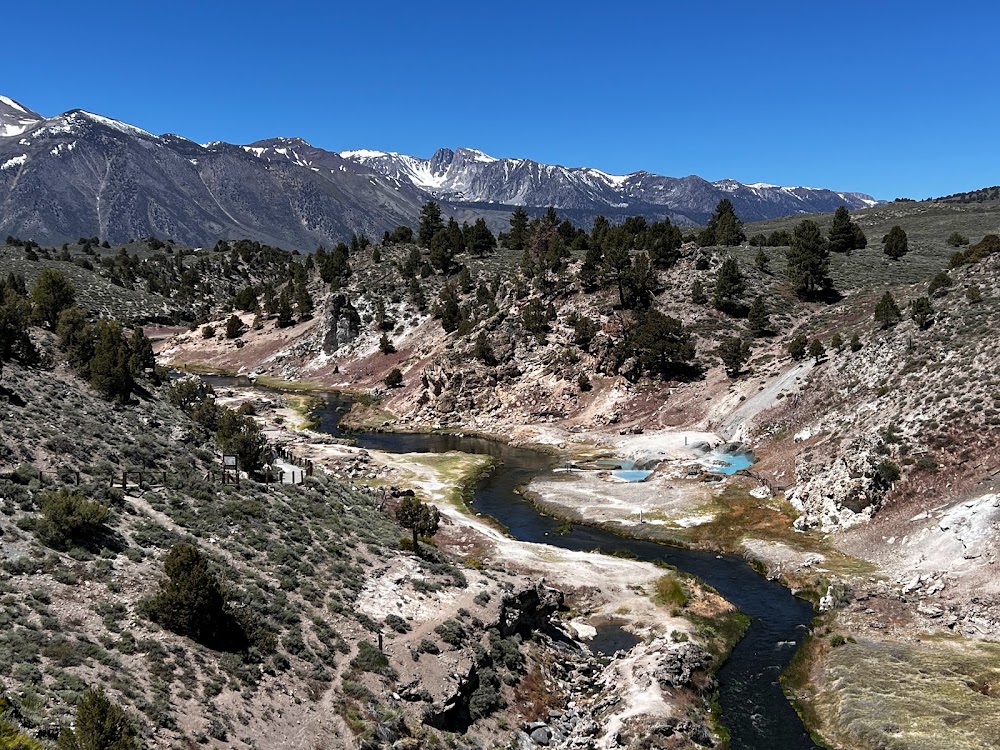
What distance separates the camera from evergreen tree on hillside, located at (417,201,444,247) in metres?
177

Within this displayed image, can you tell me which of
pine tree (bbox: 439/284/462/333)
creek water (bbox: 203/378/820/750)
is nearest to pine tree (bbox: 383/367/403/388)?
pine tree (bbox: 439/284/462/333)

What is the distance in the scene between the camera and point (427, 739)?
1072 inches

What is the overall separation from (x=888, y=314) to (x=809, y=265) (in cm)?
2932

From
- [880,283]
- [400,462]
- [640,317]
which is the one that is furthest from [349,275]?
[880,283]

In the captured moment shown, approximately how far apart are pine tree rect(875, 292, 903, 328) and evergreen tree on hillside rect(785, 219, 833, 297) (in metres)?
27.3

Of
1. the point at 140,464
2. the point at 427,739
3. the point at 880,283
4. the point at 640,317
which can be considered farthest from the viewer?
the point at 880,283

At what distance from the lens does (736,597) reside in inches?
1853

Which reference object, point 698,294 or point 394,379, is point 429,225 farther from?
point 698,294

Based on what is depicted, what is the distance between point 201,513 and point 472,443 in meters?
58.4

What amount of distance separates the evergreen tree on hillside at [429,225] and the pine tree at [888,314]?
112293mm

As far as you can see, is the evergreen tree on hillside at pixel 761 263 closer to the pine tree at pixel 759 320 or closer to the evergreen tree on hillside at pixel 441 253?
the pine tree at pixel 759 320

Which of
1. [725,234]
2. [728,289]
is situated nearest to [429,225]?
[725,234]

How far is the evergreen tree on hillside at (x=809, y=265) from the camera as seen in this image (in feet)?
363

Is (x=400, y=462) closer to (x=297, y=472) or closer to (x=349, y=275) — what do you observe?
(x=297, y=472)
